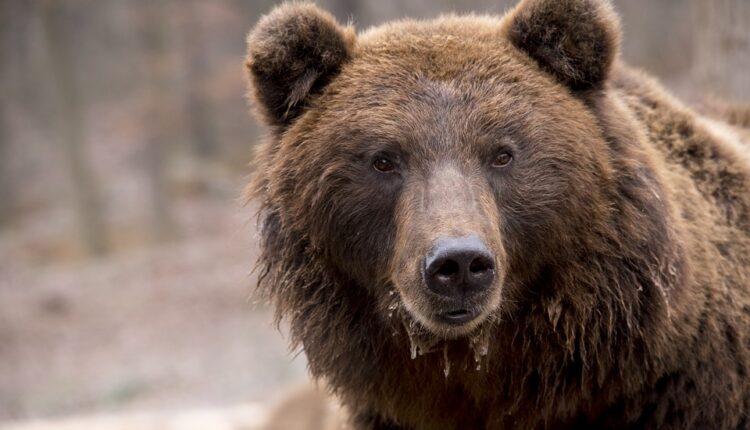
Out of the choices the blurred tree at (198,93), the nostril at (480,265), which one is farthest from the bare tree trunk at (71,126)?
the nostril at (480,265)

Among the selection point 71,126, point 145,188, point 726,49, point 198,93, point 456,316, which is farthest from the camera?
point 198,93

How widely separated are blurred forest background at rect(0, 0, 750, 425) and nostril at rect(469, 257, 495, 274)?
4.57ft

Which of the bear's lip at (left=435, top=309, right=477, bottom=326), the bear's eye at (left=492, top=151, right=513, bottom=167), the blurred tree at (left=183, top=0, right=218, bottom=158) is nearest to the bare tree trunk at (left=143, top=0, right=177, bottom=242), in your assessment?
the blurred tree at (left=183, top=0, right=218, bottom=158)

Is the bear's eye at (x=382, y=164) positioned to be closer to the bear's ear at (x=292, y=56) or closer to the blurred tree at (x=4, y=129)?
the bear's ear at (x=292, y=56)

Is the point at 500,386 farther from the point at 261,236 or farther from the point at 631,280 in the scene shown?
the point at 261,236

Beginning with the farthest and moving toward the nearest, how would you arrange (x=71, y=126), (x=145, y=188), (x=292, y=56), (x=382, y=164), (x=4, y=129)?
(x=4, y=129) < (x=145, y=188) < (x=71, y=126) < (x=292, y=56) < (x=382, y=164)

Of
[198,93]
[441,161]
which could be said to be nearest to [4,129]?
[198,93]

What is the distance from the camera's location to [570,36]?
4.14 m

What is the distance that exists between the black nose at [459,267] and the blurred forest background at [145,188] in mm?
1276

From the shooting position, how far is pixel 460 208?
3.74 metres

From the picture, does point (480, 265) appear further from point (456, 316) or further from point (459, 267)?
point (456, 316)

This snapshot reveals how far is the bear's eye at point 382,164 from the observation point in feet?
13.4

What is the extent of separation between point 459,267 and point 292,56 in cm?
132

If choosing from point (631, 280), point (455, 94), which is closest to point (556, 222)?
point (631, 280)
